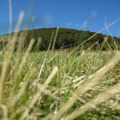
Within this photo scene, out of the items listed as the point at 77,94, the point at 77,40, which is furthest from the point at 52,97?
the point at 77,40

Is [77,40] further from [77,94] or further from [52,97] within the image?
[77,94]

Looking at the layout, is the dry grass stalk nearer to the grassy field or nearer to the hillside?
the grassy field

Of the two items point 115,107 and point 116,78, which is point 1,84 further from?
point 116,78

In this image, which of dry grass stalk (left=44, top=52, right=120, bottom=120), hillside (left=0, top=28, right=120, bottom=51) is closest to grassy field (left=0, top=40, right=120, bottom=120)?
dry grass stalk (left=44, top=52, right=120, bottom=120)

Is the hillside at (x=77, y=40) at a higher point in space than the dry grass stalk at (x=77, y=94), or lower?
higher

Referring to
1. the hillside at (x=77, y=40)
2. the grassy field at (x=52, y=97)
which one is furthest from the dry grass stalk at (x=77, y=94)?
the hillside at (x=77, y=40)

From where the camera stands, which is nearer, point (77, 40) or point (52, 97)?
point (52, 97)

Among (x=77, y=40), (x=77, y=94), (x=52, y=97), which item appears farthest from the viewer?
(x=77, y=40)

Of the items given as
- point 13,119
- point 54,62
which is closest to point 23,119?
point 13,119

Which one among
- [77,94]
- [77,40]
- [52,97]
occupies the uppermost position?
[77,40]

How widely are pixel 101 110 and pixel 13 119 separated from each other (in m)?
0.63

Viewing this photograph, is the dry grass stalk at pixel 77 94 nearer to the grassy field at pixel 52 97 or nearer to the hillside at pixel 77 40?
the grassy field at pixel 52 97

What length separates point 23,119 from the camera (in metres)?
1.45

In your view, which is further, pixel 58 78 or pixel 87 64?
pixel 87 64
